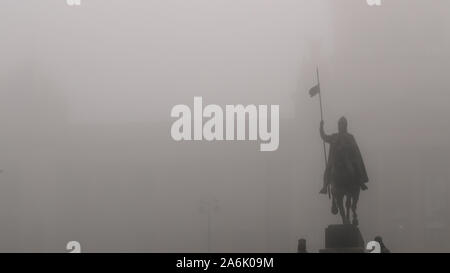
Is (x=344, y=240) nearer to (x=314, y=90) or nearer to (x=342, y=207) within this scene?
(x=342, y=207)

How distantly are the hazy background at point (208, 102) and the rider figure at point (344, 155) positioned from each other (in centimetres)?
6

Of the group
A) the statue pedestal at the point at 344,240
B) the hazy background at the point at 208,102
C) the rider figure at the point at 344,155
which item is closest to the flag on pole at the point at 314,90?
the hazy background at the point at 208,102

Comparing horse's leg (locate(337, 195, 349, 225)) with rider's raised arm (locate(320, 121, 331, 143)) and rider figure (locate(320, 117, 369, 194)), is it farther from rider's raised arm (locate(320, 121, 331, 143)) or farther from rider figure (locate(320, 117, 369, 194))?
rider's raised arm (locate(320, 121, 331, 143))

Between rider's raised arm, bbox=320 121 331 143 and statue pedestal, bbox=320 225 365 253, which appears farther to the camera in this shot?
rider's raised arm, bbox=320 121 331 143

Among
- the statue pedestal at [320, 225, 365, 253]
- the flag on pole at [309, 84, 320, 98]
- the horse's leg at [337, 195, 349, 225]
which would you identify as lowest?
the statue pedestal at [320, 225, 365, 253]

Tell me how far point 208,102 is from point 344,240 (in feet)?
4.14

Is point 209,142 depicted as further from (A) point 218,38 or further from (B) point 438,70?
(B) point 438,70

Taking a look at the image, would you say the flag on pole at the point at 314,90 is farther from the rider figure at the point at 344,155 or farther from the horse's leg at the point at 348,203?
the horse's leg at the point at 348,203

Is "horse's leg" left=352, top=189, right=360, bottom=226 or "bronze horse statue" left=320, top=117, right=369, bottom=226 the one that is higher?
"bronze horse statue" left=320, top=117, right=369, bottom=226

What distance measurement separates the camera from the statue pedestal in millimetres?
4066

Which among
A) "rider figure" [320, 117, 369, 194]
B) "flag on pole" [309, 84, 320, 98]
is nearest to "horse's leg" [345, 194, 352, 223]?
"rider figure" [320, 117, 369, 194]

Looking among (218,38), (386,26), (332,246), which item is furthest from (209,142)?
(386,26)

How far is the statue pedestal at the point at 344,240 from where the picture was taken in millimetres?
4066
